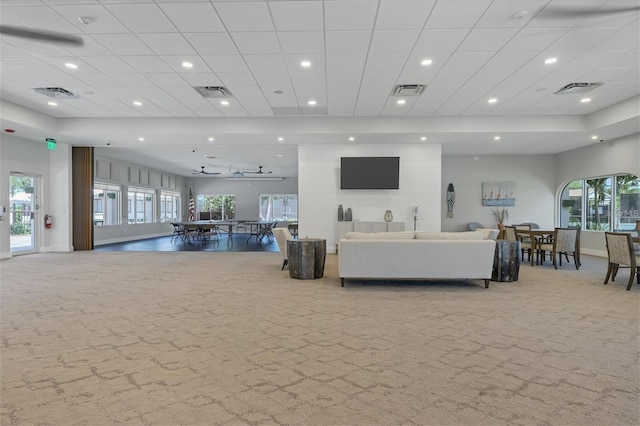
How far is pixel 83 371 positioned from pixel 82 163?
32.6 ft

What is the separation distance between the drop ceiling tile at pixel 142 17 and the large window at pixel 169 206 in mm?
14161

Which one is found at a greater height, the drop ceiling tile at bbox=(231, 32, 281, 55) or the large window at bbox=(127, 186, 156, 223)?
the drop ceiling tile at bbox=(231, 32, 281, 55)

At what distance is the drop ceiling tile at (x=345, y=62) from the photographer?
17.4 feet

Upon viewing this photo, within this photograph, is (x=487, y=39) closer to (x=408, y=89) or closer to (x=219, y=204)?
(x=408, y=89)

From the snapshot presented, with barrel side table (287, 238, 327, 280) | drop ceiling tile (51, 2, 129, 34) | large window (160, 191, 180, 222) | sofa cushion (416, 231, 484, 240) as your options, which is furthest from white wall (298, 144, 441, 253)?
large window (160, 191, 180, 222)

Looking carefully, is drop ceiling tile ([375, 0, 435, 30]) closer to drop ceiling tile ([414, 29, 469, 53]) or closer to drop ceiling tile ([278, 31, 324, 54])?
drop ceiling tile ([414, 29, 469, 53])

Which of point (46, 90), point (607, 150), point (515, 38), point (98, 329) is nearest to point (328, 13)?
point (515, 38)

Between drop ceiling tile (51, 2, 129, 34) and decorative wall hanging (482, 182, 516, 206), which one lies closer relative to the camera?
drop ceiling tile (51, 2, 129, 34)

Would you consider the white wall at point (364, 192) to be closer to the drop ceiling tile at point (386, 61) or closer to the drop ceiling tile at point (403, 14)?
the drop ceiling tile at point (386, 61)

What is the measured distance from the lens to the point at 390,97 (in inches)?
285

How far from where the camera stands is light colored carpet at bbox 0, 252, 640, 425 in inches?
82.0

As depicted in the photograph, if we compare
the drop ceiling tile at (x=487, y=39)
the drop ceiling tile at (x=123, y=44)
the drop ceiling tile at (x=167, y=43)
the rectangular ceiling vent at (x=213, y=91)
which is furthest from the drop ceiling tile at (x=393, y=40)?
the drop ceiling tile at (x=123, y=44)

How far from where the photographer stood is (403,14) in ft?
13.8

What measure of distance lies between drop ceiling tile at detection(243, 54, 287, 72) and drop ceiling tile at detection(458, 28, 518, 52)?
8.81 feet
